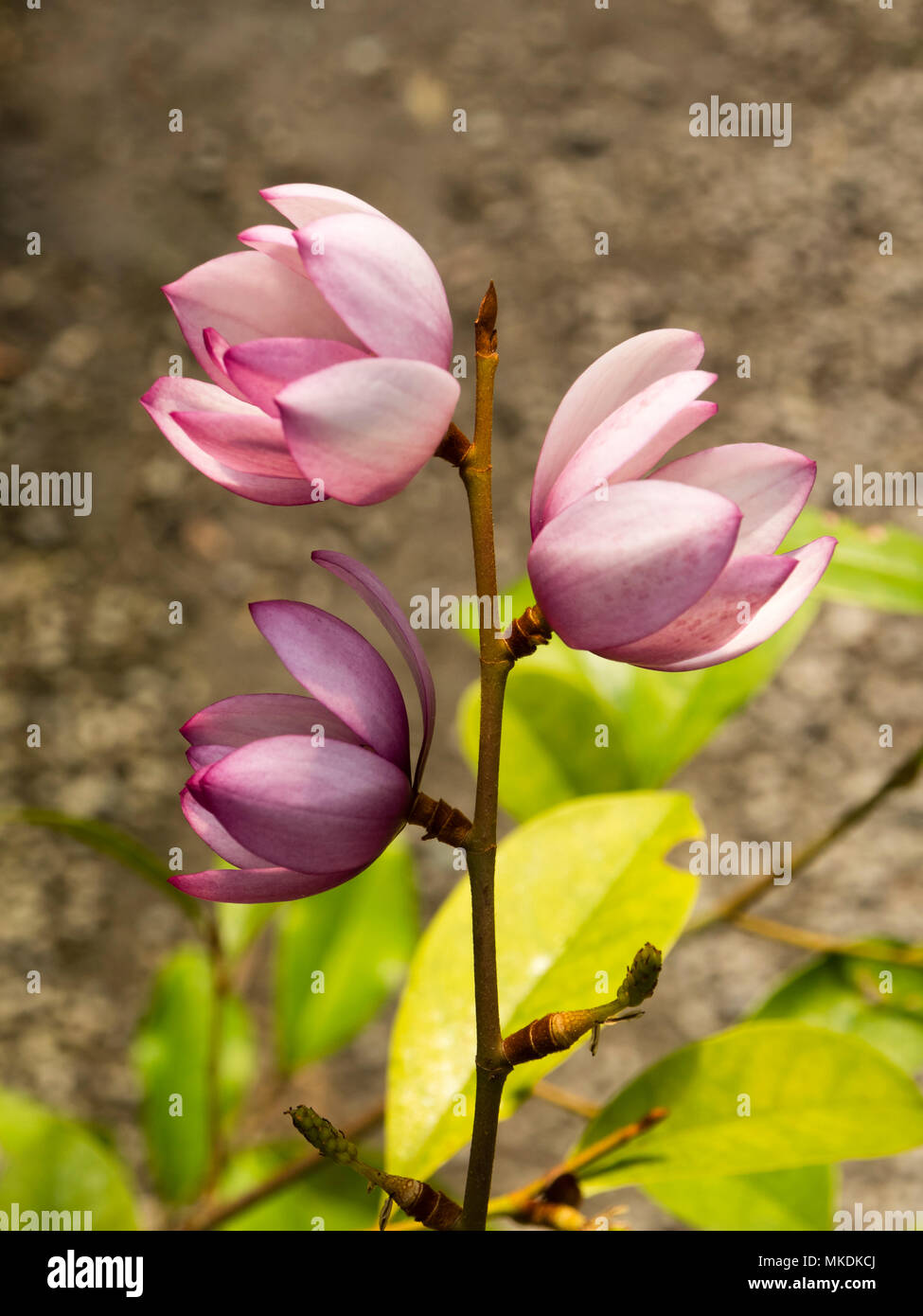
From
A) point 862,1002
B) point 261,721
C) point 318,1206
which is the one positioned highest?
point 261,721

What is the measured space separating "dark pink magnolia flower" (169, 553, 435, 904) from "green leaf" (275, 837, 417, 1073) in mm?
386

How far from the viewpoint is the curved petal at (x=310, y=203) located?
18 centimetres

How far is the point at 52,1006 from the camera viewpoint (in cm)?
93

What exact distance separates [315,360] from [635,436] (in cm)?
5

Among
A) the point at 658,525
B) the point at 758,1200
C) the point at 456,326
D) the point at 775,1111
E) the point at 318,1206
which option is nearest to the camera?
the point at 658,525

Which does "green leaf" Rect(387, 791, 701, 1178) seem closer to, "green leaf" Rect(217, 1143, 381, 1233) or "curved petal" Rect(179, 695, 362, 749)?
"curved petal" Rect(179, 695, 362, 749)

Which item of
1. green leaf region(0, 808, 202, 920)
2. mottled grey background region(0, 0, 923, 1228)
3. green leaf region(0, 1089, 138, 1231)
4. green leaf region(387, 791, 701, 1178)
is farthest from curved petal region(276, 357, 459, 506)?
mottled grey background region(0, 0, 923, 1228)

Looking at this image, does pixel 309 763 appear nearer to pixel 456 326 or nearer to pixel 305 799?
pixel 305 799

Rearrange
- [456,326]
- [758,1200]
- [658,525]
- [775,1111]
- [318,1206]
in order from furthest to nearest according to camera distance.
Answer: [456,326], [318,1206], [758,1200], [775,1111], [658,525]

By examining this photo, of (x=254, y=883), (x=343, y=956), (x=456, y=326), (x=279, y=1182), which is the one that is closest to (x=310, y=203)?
(x=254, y=883)

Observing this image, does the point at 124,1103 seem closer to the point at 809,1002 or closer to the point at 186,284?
the point at 809,1002

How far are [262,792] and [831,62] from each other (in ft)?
3.70

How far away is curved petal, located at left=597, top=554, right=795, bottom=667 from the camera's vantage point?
170mm

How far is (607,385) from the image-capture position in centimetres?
19
